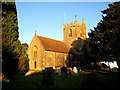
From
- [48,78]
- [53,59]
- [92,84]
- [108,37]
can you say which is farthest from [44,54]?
[92,84]

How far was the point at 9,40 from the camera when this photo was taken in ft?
43.3

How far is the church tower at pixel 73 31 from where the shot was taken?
51688mm

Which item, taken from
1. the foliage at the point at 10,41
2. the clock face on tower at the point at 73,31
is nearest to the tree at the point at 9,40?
the foliage at the point at 10,41

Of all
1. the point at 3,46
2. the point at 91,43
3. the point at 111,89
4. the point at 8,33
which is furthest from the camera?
the point at 91,43

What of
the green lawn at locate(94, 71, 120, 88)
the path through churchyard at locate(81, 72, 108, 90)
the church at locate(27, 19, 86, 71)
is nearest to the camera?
the path through churchyard at locate(81, 72, 108, 90)

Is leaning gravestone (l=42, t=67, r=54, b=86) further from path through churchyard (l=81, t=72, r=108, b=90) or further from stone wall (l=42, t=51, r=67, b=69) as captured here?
stone wall (l=42, t=51, r=67, b=69)

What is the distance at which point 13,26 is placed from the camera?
13.9 meters

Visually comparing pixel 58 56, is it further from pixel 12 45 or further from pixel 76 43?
pixel 12 45

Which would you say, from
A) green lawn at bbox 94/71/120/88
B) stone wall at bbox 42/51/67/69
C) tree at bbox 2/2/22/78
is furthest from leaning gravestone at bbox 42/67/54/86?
stone wall at bbox 42/51/67/69

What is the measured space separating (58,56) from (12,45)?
88.8 ft

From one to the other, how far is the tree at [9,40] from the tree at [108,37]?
1286 cm

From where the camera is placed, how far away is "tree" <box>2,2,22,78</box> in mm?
12349

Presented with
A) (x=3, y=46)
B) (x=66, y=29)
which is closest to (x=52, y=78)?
(x=3, y=46)

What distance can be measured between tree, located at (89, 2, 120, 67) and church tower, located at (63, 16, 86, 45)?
2357 cm
